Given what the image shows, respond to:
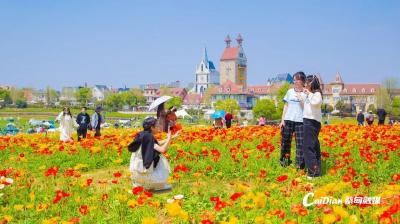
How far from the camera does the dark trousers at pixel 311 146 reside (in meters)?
A: 7.25

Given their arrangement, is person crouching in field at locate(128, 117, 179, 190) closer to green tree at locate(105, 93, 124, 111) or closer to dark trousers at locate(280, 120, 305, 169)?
dark trousers at locate(280, 120, 305, 169)

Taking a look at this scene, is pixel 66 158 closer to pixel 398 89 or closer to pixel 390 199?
pixel 390 199

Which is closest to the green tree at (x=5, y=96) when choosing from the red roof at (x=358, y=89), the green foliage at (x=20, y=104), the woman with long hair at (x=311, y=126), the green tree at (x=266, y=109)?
the green foliage at (x=20, y=104)

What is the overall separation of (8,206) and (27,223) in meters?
0.98

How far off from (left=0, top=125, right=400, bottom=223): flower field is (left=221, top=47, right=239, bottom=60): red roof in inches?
6215

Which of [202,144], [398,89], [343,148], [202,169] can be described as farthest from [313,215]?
[398,89]

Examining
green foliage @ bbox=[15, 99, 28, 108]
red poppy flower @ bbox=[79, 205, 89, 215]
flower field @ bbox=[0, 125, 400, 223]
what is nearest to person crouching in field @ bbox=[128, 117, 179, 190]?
flower field @ bbox=[0, 125, 400, 223]

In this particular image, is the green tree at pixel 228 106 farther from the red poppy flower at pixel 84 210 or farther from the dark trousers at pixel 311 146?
the red poppy flower at pixel 84 210

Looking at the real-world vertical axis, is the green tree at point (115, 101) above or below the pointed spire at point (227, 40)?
below

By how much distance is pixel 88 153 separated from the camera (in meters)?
10.2

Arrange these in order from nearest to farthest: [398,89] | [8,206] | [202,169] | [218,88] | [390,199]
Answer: [390,199]
[8,206]
[202,169]
[398,89]
[218,88]

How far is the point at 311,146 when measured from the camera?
7301 millimetres

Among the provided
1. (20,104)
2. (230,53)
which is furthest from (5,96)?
(230,53)

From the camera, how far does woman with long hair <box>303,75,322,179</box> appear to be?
716 centimetres
